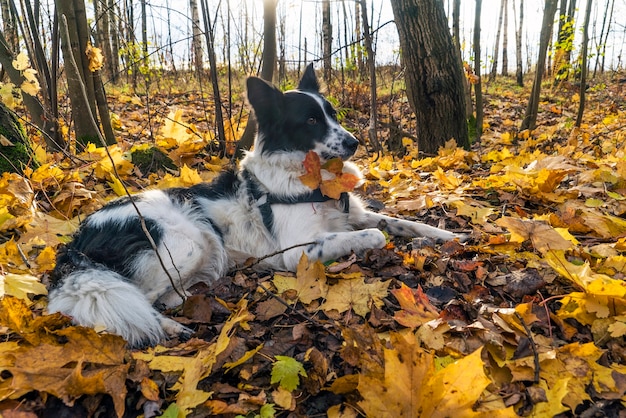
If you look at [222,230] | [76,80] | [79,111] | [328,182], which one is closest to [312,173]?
[328,182]

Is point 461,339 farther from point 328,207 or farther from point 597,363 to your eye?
point 328,207

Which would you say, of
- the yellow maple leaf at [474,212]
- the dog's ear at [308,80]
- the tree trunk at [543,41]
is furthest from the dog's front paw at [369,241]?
the tree trunk at [543,41]

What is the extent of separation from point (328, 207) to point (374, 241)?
582 millimetres

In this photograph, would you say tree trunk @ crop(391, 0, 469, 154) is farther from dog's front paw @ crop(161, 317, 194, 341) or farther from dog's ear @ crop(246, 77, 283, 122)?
dog's front paw @ crop(161, 317, 194, 341)

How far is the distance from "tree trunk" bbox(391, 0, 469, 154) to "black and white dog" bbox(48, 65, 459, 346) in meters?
2.41

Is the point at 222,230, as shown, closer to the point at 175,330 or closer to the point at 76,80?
the point at 175,330

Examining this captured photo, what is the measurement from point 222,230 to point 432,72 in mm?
3993

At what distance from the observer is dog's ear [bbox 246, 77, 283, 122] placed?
334 centimetres

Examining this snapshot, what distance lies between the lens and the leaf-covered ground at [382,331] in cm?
145

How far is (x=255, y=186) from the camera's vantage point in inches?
133

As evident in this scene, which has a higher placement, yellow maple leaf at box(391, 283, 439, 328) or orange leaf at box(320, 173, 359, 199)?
orange leaf at box(320, 173, 359, 199)

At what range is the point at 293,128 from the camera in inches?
136

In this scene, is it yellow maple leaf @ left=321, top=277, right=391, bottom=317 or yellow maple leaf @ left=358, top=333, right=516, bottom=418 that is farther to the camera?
yellow maple leaf @ left=321, top=277, right=391, bottom=317

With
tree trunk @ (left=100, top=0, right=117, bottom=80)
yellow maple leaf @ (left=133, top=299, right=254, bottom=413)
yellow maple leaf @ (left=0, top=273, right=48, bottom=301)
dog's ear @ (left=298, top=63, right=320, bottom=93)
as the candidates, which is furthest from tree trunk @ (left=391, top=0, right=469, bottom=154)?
tree trunk @ (left=100, top=0, right=117, bottom=80)
